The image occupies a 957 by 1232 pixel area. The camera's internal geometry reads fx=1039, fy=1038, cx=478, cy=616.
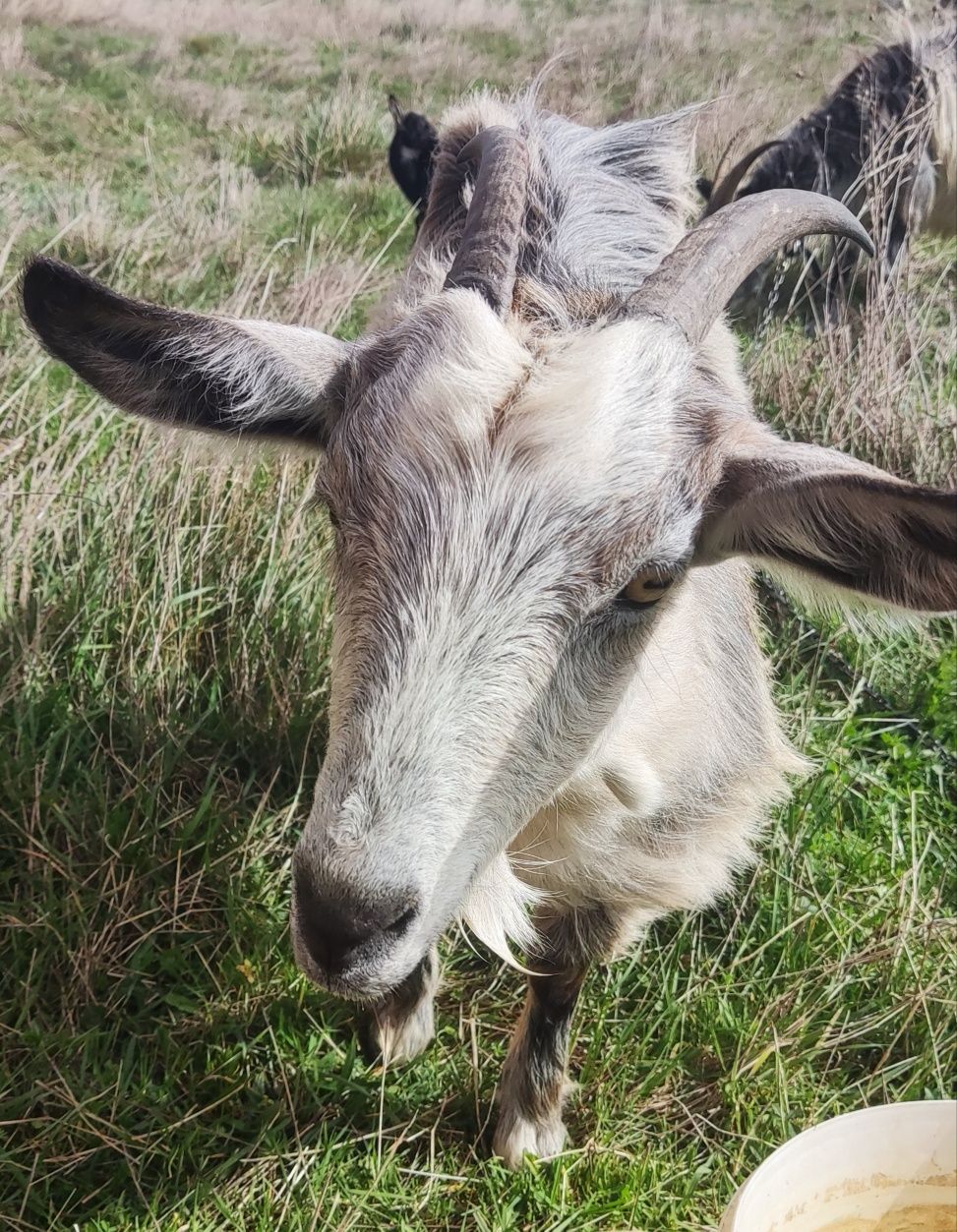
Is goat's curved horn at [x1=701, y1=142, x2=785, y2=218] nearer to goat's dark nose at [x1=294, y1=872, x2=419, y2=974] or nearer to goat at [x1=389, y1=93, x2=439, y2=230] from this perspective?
goat at [x1=389, y1=93, x2=439, y2=230]

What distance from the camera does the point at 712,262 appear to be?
221 cm

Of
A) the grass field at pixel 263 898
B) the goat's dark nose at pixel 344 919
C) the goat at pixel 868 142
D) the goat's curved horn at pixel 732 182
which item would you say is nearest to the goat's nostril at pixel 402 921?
the goat's dark nose at pixel 344 919

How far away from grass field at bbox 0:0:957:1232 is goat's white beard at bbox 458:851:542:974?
68cm

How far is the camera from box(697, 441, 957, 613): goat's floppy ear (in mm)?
1736

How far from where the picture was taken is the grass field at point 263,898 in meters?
2.86

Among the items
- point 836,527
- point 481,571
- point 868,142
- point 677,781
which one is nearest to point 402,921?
point 481,571

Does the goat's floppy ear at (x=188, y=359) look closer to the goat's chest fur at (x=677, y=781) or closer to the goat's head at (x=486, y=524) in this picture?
the goat's head at (x=486, y=524)

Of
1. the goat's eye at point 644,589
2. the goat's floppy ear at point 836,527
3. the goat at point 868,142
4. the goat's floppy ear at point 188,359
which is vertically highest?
the goat's floppy ear at point 188,359

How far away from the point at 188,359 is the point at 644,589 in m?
1.11

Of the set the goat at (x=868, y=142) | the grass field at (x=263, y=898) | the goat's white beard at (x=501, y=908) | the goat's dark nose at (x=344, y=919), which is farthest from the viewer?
the goat at (x=868, y=142)

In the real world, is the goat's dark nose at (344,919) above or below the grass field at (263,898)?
above

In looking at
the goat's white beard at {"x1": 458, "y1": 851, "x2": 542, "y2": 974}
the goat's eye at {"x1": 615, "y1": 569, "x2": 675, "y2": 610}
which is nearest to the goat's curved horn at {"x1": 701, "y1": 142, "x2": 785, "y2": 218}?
the goat's eye at {"x1": 615, "y1": 569, "x2": 675, "y2": 610}

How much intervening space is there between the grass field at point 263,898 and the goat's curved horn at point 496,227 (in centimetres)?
148

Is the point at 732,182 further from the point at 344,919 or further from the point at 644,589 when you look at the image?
the point at 344,919
